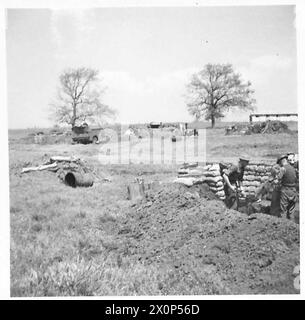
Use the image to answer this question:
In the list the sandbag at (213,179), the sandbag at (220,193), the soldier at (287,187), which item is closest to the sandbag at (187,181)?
the sandbag at (213,179)

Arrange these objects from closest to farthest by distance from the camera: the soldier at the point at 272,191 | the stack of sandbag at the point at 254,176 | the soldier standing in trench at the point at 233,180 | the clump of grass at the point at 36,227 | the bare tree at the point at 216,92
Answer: the clump of grass at the point at 36,227, the bare tree at the point at 216,92, the soldier at the point at 272,191, the stack of sandbag at the point at 254,176, the soldier standing in trench at the point at 233,180

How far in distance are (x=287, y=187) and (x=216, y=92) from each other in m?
1.95

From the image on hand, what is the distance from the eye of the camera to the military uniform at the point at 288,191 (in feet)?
18.9

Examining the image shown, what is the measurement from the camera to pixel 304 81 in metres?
5.48

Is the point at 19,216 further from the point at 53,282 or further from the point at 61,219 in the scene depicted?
the point at 53,282

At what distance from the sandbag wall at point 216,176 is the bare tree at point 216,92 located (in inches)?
31.9

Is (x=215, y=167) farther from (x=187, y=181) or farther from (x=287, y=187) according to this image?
(x=287, y=187)

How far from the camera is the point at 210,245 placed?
5.33m

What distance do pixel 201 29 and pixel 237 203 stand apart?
303cm

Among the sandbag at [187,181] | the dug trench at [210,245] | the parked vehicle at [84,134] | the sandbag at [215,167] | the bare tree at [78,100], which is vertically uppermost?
the bare tree at [78,100]

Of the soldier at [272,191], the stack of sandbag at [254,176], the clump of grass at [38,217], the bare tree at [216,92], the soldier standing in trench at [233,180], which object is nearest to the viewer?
the clump of grass at [38,217]

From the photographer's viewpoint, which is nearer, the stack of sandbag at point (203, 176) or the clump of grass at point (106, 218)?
the clump of grass at point (106, 218)

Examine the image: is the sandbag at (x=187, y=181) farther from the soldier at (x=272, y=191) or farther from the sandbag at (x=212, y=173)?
the soldier at (x=272, y=191)
